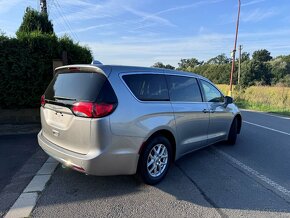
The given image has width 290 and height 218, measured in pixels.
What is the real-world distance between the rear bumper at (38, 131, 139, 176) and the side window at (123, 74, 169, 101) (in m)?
0.88

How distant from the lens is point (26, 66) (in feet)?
24.8

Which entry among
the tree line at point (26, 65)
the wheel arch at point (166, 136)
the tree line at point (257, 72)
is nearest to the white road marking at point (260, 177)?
the wheel arch at point (166, 136)

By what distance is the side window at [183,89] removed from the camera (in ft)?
15.4

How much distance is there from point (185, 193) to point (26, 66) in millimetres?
5766

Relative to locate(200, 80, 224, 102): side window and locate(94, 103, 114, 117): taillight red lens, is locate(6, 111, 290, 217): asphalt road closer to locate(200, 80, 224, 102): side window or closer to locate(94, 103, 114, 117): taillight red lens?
locate(94, 103, 114, 117): taillight red lens

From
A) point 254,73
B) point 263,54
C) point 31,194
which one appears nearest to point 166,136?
point 31,194

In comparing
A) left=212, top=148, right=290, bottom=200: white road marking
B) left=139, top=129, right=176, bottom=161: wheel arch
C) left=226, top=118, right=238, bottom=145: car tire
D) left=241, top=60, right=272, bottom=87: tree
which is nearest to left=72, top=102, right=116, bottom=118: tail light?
left=139, top=129, right=176, bottom=161: wheel arch

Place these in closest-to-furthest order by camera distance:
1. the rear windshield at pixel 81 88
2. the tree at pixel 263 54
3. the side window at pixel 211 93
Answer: the rear windshield at pixel 81 88 < the side window at pixel 211 93 < the tree at pixel 263 54

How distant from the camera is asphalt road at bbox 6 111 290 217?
346cm

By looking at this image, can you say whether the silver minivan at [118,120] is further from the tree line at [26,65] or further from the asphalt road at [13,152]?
the tree line at [26,65]

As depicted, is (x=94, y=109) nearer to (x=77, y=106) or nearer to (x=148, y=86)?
(x=77, y=106)

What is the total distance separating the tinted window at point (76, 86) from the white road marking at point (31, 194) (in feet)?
4.09

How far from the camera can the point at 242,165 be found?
211 inches

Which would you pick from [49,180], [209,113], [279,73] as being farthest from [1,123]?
[279,73]
